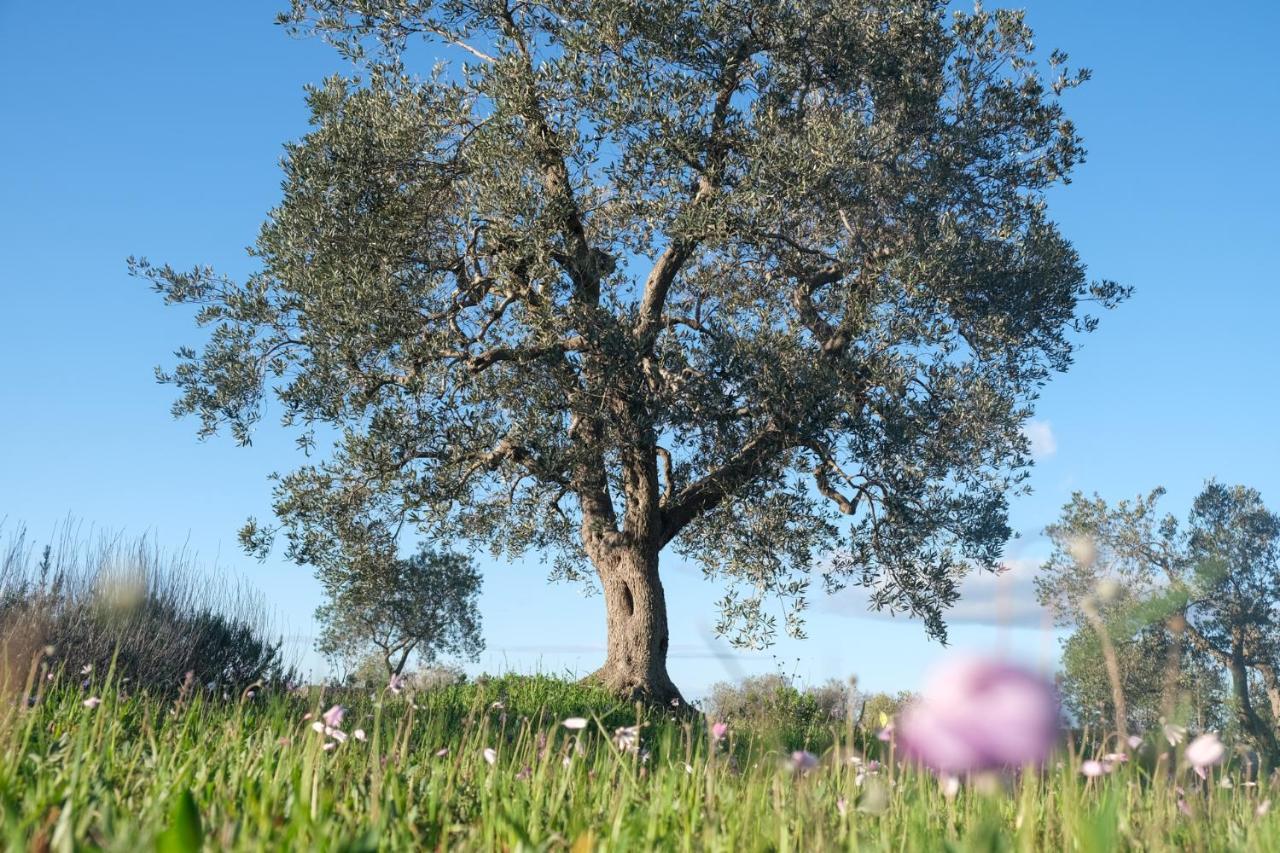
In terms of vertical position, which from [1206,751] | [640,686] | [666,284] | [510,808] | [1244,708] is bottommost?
[510,808]

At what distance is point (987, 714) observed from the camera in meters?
1.87

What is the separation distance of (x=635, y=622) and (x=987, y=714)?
15.5 m

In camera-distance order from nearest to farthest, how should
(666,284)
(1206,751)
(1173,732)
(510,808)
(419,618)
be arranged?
(1206,751) → (510,808) → (1173,732) → (666,284) → (419,618)

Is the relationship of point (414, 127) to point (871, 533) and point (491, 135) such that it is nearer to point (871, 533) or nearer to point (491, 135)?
point (491, 135)

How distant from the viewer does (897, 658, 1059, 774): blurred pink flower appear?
183 centimetres

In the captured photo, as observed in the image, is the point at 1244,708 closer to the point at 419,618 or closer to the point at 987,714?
the point at 419,618

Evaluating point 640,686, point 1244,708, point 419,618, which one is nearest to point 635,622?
point 640,686

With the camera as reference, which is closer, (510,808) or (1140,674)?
(510,808)

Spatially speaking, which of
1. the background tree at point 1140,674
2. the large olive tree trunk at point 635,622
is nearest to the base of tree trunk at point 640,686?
the large olive tree trunk at point 635,622

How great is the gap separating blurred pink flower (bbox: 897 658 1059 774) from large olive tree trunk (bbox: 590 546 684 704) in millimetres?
15108

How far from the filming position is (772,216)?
45.9 feet

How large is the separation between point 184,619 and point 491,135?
8.17 m

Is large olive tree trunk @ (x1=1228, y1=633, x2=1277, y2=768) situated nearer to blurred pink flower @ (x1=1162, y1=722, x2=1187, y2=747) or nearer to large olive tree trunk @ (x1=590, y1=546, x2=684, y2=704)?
large olive tree trunk @ (x1=590, y1=546, x2=684, y2=704)

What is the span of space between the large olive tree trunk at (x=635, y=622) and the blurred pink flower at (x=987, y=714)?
1511 cm
